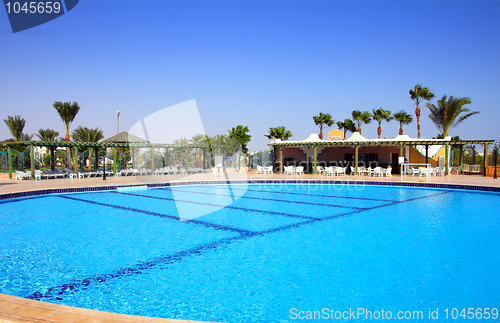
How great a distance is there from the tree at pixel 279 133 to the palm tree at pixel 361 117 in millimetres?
8380

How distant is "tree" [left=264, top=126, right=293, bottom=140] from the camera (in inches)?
1452

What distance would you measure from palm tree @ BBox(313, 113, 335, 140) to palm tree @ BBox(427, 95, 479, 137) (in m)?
13.6

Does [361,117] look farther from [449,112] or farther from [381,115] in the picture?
[449,112]

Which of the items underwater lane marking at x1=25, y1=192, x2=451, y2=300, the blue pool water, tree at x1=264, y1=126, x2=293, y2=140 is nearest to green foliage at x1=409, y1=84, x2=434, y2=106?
tree at x1=264, y1=126, x2=293, y2=140

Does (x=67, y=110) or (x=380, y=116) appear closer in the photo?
(x=67, y=110)

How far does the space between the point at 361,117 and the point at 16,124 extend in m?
39.1

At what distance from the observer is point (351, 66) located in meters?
26.3

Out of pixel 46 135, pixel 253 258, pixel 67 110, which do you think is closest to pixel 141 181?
pixel 253 258

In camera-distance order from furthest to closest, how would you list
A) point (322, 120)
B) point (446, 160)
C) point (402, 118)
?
1. point (322, 120)
2. point (402, 118)
3. point (446, 160)

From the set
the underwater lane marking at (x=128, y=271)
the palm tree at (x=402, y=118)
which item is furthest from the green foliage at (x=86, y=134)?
the palm tree at (x=402, y=118)

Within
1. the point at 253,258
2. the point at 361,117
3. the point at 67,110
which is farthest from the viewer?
the point at 361,117

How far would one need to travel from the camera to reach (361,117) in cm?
3831

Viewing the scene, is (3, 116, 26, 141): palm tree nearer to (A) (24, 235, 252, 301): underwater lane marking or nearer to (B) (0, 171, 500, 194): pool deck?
(B) (0, 171, 500, 194): pool deck

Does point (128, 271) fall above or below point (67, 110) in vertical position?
below
